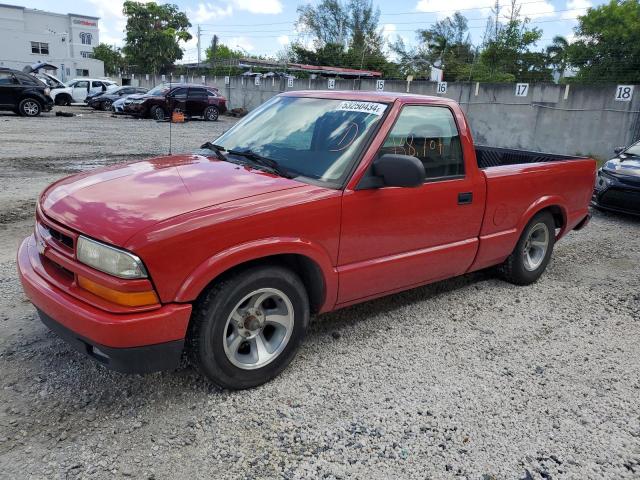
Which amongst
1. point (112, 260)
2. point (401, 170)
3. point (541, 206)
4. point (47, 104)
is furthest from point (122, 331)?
point (47, 104)

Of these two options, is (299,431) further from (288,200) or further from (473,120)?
(473,120)

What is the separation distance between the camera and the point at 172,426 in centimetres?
272

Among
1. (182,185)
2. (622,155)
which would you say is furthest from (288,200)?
(622,155)

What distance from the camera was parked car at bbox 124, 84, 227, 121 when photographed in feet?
73.7

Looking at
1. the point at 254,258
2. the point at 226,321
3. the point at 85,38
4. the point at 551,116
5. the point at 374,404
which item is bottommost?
the point at 374,404

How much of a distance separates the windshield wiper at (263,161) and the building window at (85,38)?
80074 mm

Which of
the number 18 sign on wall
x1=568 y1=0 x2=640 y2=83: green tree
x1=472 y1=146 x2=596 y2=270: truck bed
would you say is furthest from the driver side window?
x1=568 y1=0 x2=640 y2=83: green tree

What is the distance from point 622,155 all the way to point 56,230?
8806 mm

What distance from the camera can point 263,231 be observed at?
2.84m

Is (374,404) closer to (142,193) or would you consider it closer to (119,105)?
(142,193)

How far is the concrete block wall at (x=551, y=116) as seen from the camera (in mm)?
14359

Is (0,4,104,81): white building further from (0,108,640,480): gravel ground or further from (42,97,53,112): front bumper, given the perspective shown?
(0,108,640,480): gravel ground

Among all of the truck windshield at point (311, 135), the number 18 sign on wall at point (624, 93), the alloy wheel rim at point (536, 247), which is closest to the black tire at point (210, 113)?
the number 18 sign on wall at point (624, 93)

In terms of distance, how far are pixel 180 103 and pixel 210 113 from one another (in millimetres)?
1605
